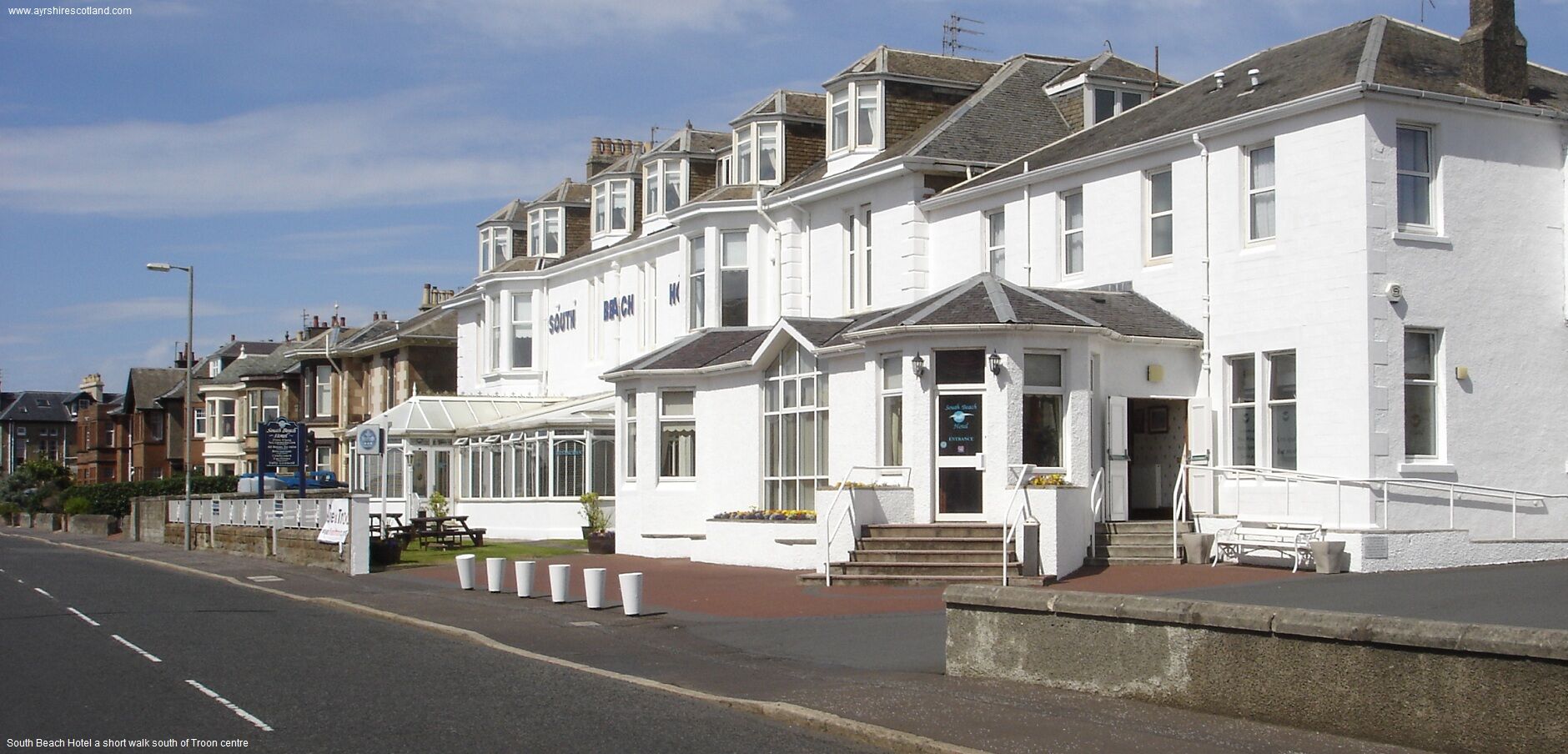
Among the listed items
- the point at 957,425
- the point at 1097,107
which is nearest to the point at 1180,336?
the point at 957,425

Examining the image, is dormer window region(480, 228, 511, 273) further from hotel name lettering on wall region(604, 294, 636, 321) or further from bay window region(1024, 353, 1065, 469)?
bay window region(1024, 353, 1065, 469)

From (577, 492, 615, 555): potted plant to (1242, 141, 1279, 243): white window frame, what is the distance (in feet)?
49.3

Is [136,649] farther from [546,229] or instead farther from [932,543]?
[546,229]

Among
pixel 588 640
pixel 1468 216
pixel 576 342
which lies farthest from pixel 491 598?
pixel 576 342

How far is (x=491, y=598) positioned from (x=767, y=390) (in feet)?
26.5

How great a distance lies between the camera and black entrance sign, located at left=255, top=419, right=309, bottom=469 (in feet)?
117

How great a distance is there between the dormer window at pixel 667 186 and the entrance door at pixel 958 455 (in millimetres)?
17904

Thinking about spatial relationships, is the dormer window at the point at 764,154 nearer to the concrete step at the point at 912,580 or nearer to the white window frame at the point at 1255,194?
the white window frame at the point at 1255,194

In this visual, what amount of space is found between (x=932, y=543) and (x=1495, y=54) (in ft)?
36.7

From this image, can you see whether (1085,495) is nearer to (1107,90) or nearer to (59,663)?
(1107,90)

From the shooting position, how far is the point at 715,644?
16.2m

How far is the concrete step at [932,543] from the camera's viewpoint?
861 inches

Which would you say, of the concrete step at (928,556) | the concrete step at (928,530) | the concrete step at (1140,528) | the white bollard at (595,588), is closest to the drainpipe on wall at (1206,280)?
the concrete step at (1140,528)

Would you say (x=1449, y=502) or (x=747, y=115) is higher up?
(x=747, y=115)
